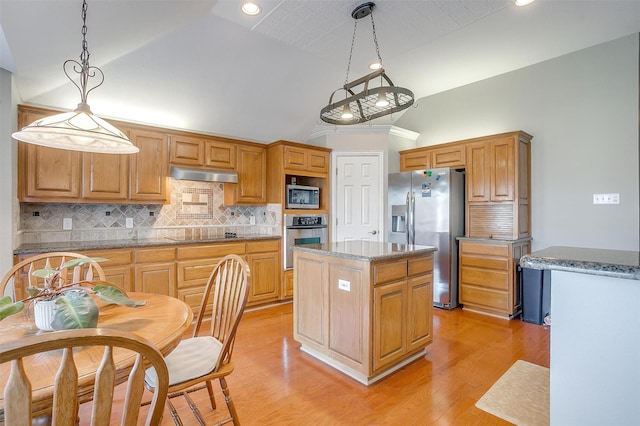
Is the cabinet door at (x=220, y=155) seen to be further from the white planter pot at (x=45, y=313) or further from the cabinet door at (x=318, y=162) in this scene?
the white planter pot at (x=45, y=313)

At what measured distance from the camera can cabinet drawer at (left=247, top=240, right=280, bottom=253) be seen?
3867 mm

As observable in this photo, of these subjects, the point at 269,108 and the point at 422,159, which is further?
the point at 422,159

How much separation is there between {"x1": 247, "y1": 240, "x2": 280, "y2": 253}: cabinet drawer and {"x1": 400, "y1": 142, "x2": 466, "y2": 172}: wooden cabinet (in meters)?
2.31

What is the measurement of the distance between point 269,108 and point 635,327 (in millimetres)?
3960

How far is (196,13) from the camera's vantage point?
266 cm

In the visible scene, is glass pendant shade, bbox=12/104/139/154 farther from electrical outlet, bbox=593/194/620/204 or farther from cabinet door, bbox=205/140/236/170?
electrical outlet, bbox=593/194/620/204

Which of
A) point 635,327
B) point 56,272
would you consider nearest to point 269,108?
point 56,272

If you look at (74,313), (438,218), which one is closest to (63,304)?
(74,313)

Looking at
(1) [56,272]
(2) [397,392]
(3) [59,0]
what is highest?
(3) [59,0]

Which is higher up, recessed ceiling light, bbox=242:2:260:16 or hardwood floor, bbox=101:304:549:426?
recessed ceiling light, bbox=242:2:260:16

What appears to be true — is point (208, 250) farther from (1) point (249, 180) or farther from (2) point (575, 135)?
(2) point (575, 135)

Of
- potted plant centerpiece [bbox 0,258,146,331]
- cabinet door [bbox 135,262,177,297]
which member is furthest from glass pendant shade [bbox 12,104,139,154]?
cabinet door [bbox 135,262,177,297]

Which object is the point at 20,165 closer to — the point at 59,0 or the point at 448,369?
the point at 59,0

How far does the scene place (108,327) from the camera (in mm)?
1242
